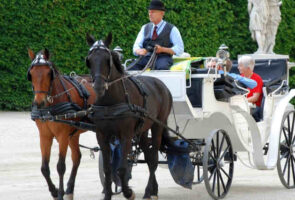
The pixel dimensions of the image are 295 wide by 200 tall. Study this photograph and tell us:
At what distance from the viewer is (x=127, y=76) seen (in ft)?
24.1

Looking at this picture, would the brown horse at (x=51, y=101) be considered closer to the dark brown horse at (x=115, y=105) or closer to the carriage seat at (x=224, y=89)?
the dark brown horse at (x=115, y=105)

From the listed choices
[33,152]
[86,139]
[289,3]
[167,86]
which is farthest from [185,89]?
[289,3]

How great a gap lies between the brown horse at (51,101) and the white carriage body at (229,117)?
912 millimetres

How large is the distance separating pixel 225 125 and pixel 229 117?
22 centimetres

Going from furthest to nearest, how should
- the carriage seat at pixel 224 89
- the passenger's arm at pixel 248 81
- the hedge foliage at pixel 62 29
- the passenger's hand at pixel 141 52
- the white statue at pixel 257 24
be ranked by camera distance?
the white statue at pixel 257 24, the hedge foliage at pixel 62 29, the passenger's arm at pixel 248 81, the carriage seat at pixel 224 89, the passenger's hand at pixel 141 52

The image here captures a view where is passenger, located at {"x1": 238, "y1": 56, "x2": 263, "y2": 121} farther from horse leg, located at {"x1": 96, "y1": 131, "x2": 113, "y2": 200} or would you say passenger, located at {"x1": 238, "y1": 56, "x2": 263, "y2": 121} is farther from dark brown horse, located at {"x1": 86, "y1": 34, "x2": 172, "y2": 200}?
horse leg, located at {"x1": 96, "y1": 131, "x2": 113, "y2": 200}

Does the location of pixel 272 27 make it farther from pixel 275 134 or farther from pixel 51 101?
pixel 51 101

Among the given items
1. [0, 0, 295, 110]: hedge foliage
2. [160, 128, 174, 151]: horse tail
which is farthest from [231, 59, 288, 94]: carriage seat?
[0, 0, 295, 110]: hedge foliage

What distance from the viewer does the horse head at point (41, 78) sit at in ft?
23.4

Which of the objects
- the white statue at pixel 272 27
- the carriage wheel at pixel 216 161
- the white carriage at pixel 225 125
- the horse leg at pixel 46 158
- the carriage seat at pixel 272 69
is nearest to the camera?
the horse leg at pixel 46 158

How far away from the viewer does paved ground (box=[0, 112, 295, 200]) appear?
8.34m

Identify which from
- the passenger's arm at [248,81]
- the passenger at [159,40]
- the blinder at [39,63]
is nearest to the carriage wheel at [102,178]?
the passenger at [159,40]

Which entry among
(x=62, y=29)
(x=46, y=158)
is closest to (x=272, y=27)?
(x=62, y=29)

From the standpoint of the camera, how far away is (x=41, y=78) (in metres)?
7.21
